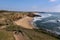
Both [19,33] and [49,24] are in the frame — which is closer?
[19,33]

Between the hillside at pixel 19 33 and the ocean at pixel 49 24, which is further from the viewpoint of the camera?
the ocean at pixel 49 24

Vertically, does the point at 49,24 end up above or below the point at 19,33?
below

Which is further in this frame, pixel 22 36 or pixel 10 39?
pixel 22 36

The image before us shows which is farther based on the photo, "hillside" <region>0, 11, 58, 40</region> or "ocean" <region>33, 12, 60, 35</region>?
"ocean" <region>33, 12, 60, 35</region>

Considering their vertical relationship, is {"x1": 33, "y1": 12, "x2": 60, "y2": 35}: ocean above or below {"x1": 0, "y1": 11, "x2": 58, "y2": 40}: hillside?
below

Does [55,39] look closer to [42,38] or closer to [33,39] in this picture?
[42,38]

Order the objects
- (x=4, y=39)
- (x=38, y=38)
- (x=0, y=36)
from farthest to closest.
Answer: (x=38, y=38) < (x=0, y=36) < (x=4, y=39)

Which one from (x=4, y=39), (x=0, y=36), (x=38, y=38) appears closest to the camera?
(x=4, y=39)

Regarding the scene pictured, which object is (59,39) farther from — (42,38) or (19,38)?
(19,38)

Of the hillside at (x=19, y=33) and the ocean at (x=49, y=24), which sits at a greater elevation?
the hillside at (x=19, y=33)

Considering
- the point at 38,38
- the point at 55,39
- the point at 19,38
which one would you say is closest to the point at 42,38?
the point at 38,38
